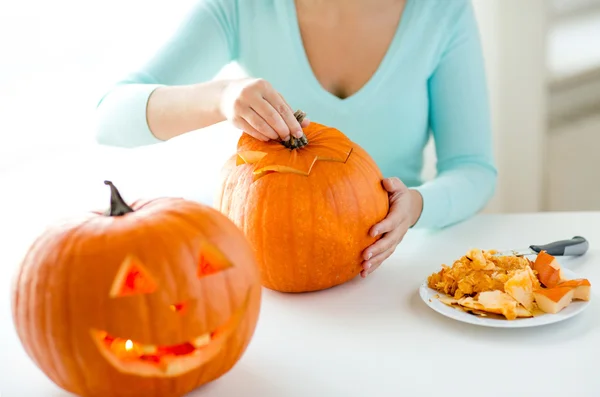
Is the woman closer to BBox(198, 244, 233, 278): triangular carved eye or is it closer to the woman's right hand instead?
the woman's right hand

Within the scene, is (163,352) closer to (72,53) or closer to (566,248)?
(566,248)

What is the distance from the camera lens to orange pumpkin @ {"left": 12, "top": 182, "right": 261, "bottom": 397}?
1.82 feet

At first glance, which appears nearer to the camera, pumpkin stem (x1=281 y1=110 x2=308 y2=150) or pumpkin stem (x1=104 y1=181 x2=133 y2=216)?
pumpkin stem (x1=104 y1=181 x2=133 y2=216)

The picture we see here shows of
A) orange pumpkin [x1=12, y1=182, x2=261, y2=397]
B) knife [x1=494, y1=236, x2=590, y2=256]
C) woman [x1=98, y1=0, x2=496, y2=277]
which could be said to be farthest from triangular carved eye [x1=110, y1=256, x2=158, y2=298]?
woman [x1=98, y1=0, x2=496, y2=277]

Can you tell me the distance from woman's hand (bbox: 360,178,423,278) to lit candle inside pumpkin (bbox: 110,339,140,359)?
370mm

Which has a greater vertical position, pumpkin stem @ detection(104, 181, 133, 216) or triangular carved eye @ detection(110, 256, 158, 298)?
pumpkin stem @ detection(104, 181, 133, 216)

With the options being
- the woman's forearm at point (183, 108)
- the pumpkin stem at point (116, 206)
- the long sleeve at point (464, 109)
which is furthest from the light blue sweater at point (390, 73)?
the pumpkin stem at point (116, 206)

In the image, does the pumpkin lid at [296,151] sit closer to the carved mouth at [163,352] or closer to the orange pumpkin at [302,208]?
the orange pumpkin at [302,208]

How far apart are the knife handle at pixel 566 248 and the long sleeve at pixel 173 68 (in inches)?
28.3

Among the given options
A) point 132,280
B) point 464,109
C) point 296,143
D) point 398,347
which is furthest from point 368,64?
point 132,280

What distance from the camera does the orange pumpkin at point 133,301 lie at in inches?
21.8

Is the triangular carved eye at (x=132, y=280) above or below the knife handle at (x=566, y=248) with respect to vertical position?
above

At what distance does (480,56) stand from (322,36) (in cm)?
36

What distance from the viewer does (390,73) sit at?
137cm
